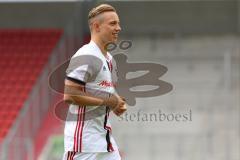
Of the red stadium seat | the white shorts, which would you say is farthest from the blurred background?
the white shorts

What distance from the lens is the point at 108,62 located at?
4520 millimetres

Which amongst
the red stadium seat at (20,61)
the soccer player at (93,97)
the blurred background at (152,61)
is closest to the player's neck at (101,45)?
the soccer player at (93,97)

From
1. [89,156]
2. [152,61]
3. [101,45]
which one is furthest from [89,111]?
[152,61]

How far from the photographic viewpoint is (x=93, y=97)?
4.38 metres

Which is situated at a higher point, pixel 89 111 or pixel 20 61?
pixel 20 61

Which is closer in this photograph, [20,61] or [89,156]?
[89,156]

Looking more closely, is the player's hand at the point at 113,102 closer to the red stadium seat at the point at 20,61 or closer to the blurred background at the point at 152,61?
the blurred background at the point at 152,61

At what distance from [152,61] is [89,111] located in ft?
27.4

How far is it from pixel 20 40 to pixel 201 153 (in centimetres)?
446

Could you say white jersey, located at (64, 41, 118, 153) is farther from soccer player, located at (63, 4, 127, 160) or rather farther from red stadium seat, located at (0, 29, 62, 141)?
red stadium seat, located at (0, 29, 62, 141)

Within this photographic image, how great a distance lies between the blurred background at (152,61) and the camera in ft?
38.3

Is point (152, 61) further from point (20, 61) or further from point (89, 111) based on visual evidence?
point (89, 111)

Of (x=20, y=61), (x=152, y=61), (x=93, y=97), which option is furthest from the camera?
(x=20, y=61)

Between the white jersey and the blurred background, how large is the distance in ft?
21.5
